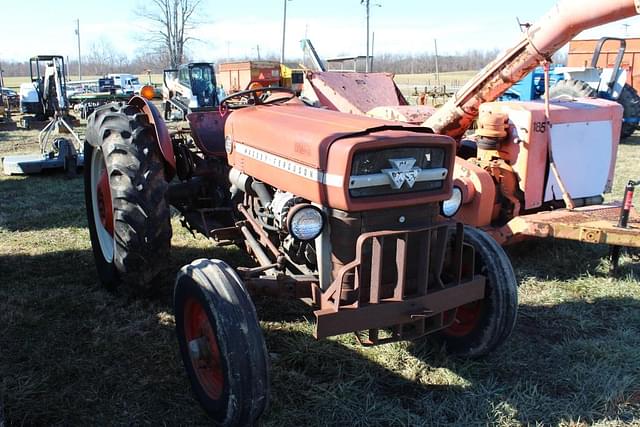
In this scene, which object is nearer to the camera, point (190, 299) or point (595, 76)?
point (190, 299)

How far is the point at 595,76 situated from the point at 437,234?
38.8 ft

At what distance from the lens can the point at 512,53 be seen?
488 cm

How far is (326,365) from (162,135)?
6.07 ft

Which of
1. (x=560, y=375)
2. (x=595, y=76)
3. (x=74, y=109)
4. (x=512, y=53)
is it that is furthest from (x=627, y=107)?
(x=74, y=109)

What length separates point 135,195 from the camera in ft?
11.1

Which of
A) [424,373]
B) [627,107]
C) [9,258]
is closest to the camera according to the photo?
[424,373]

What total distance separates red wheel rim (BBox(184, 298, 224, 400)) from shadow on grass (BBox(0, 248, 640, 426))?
0.18m

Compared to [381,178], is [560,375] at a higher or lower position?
lower

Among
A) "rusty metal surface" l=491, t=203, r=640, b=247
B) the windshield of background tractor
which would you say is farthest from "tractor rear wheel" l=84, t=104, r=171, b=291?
the windshield of background tractor

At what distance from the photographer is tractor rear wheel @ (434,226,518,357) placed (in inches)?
119

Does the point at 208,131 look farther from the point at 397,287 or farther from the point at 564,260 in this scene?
the point at 564,260

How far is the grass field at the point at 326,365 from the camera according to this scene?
275 cm

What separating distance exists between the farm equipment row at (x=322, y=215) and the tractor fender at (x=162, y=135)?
0.04 feet

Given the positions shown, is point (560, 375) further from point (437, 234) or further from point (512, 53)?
point (512, 53)
